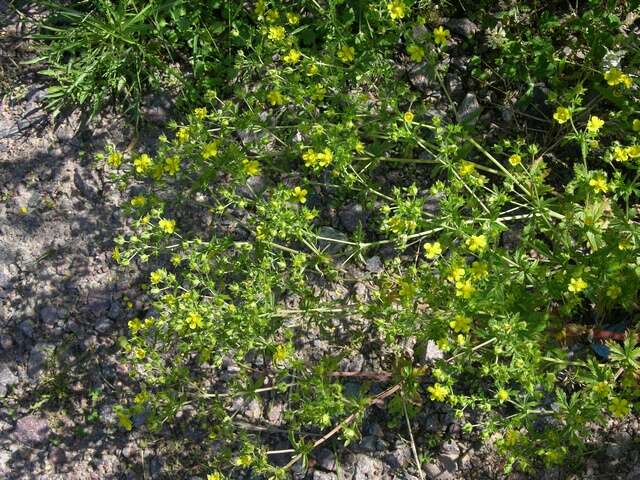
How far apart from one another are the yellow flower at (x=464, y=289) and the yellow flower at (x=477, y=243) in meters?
0.15

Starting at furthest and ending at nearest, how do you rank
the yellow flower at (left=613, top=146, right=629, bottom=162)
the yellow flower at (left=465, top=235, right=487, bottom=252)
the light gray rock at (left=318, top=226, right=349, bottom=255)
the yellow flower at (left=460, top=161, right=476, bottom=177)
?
the light gray rock at (left=318, top=226, right=349, bottom=255), the yellow flower at (left=460, top=161, right=476, bottom=177), the yellow flower at (left=613, top=146, right=629, bottom=162), the yellow flower at (left=465, top=235, right=487, bottom=252)

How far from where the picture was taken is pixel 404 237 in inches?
129

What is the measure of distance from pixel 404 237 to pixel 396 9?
1.18 meters

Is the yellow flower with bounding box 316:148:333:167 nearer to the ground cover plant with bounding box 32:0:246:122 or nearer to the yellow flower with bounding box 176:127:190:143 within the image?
the yellow flower with bounding box 176:127:190:143

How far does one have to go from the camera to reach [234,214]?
14.4ft

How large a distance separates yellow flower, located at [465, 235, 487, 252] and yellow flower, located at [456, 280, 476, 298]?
0.50 ft

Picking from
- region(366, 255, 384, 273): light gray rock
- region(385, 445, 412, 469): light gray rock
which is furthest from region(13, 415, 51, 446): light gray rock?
→ region(366, 255, 384, 273): light gray rock

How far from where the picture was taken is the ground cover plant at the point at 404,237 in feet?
11.0

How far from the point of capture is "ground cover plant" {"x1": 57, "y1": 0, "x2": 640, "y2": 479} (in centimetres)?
336

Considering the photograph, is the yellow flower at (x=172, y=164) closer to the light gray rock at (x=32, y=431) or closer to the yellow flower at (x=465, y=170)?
the yellow flower at (x=465, y=170)

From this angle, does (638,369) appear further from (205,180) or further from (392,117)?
(205,180)

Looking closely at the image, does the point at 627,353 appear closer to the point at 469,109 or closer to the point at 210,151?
the point at 469,109

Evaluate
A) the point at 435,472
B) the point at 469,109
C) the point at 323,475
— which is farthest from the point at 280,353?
the point at 469,109

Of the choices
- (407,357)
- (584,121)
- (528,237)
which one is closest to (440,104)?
(584,121)
